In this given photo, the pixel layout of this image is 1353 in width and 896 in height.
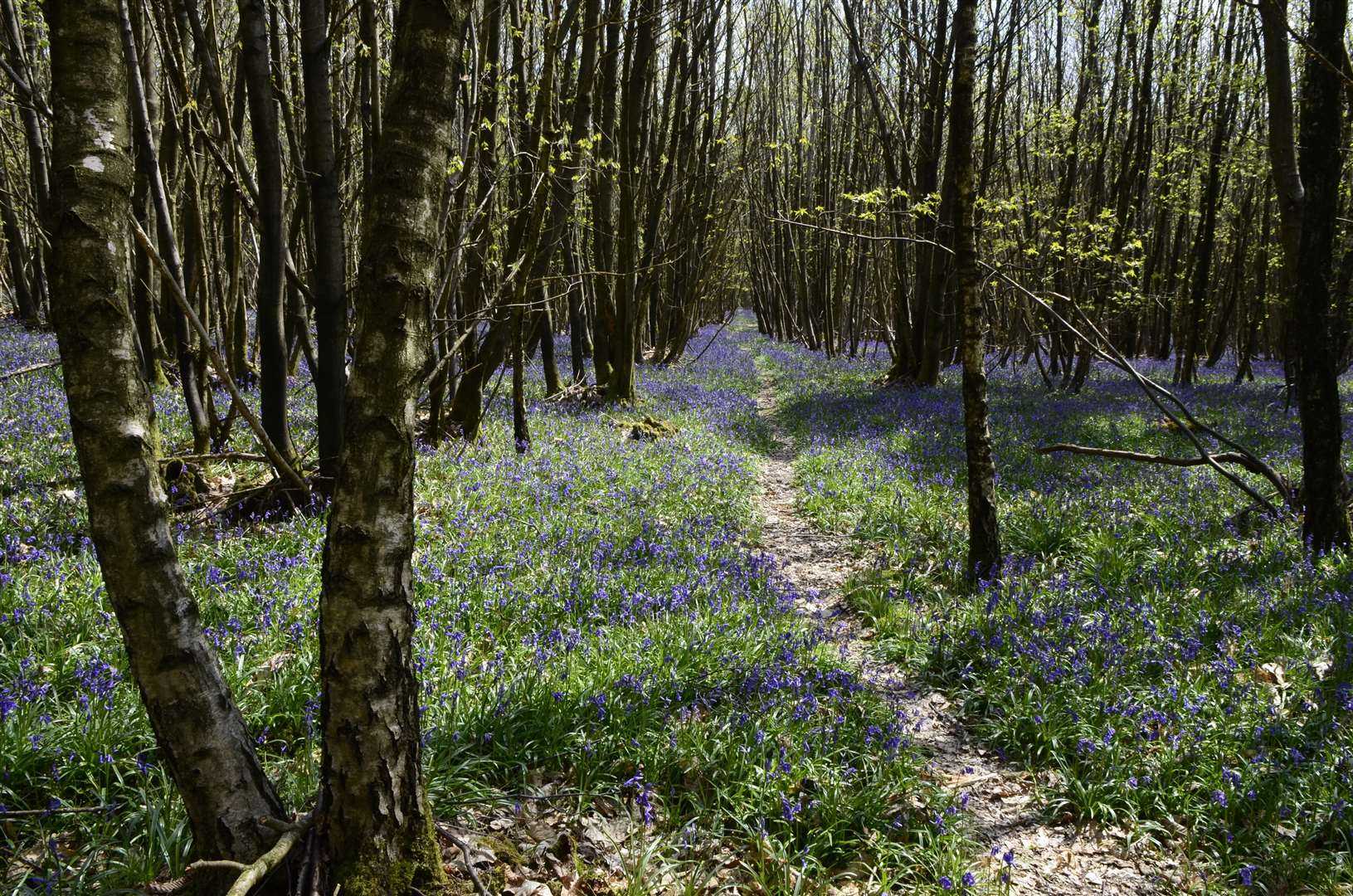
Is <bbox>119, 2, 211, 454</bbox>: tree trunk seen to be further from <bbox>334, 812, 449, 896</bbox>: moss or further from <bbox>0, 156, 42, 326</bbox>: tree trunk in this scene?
<bbox>0, 156, 42, 326</bbox>: tree trunk

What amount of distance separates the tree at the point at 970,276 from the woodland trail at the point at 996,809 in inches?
59.4

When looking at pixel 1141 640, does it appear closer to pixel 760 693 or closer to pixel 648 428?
pixel 760 693

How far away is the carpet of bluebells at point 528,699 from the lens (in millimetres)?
3162

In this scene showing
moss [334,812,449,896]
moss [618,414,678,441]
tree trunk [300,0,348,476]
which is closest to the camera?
moss [334,812,449,896]

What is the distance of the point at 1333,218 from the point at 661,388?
13489 millimetres

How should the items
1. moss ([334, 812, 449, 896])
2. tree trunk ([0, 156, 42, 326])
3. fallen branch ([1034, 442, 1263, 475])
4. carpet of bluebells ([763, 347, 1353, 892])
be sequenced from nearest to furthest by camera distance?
moss ([334, 812, 449, 896]), carpet of bluebells ([763, 347, 1353, 892]), fallen branch ([1034, 442, 1263, 475]), tree trunk ([0, 156, 42, 326])

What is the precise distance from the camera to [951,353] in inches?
977

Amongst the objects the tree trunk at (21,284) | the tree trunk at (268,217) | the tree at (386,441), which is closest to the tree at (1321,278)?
the tree at (386,441)

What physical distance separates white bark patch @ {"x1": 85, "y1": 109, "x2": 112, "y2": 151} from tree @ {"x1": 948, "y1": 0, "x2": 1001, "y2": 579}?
5.42 m

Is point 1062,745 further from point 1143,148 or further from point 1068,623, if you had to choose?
point 1143,148

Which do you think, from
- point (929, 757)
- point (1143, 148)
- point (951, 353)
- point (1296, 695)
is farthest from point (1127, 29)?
point (929, 757)

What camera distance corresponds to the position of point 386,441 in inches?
86.2

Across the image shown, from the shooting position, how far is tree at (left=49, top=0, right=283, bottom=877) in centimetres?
196

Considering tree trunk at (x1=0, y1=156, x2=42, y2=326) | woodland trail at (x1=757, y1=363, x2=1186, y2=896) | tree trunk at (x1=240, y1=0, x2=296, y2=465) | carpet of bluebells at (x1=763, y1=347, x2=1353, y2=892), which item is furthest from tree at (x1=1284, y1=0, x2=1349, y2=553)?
tree trunk at (x1=0, y1=156, x2=42, y2=326)
